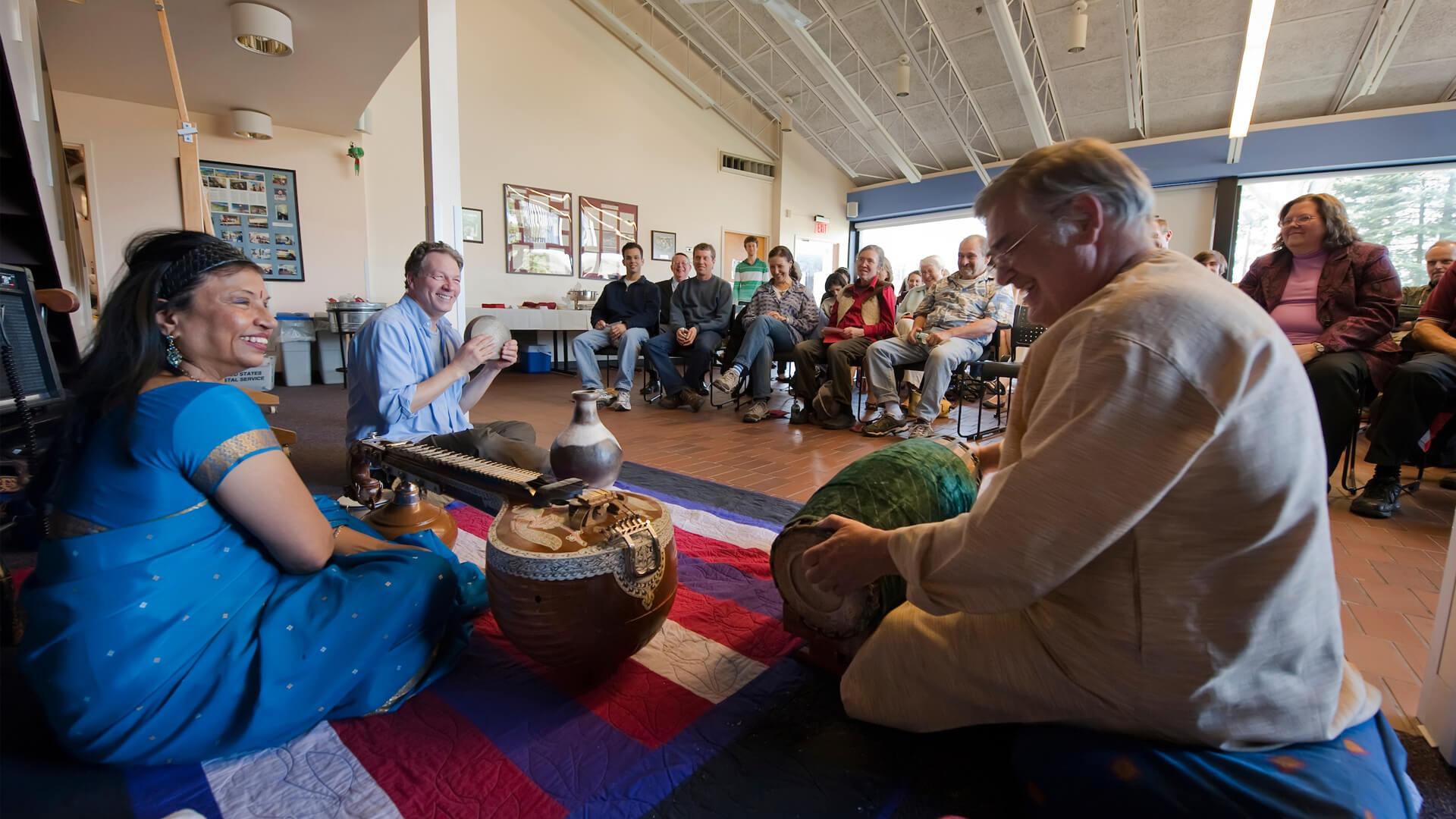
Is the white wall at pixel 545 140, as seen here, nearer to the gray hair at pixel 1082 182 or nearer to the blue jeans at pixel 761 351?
the blue jeans at pixel 761 351

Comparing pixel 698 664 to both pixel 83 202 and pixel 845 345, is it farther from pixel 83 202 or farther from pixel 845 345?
pixel 83 202

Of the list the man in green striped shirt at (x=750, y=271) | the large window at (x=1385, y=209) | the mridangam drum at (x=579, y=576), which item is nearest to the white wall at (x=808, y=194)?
the man in green striped shirt at (x=750, y=271)

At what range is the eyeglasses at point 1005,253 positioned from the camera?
946mm

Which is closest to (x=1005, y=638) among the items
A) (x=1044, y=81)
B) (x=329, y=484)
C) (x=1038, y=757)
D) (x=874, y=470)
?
(x=1038, y=757)

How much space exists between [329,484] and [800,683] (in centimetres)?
254

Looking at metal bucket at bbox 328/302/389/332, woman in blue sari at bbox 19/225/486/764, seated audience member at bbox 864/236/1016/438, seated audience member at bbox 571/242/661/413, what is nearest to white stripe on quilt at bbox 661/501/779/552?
woman in blue sari at bbox 19/225/486/764

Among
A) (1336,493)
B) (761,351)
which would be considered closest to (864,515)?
(1336,493)

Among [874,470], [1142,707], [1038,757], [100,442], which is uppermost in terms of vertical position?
[100,442]

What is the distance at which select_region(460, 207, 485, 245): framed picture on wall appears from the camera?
26.2 feet

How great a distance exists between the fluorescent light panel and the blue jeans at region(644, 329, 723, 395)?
206 inches

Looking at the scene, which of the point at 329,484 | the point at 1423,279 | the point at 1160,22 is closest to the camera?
the point at 329,484

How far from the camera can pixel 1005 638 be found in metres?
1.06

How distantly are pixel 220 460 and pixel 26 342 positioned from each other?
1977 mm

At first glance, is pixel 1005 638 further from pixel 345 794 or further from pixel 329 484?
pixel 329 484
